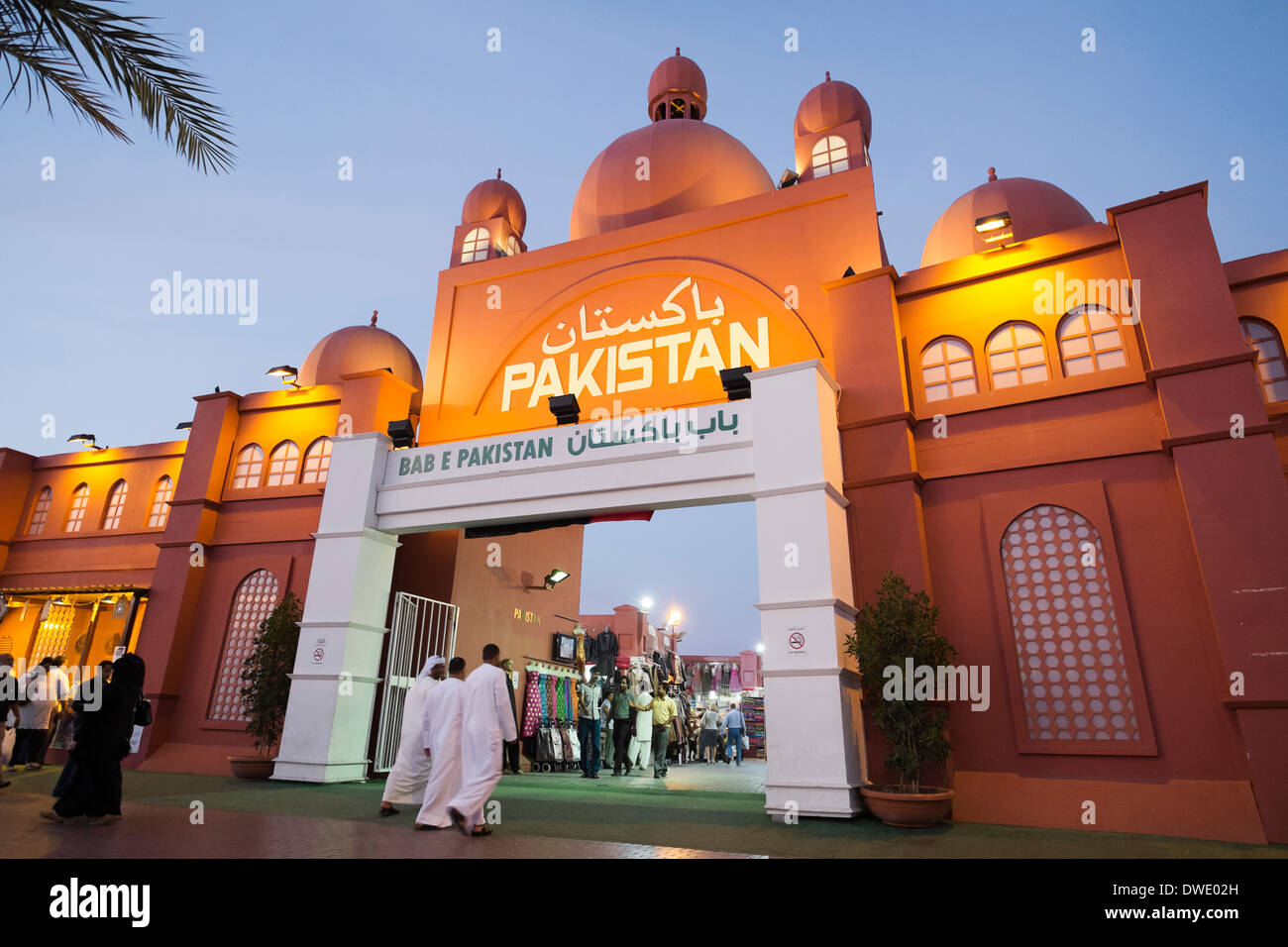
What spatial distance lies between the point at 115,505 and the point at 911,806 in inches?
608

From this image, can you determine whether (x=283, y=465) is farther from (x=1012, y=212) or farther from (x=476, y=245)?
(x=1012, y=212)

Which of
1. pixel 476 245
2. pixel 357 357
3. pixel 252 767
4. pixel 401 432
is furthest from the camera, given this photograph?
pixel 357 357

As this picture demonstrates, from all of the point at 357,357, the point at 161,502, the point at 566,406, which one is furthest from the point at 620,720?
the point at 161,502

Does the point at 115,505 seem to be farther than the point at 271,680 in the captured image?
Yes

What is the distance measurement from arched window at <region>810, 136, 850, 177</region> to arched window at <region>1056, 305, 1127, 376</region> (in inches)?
204

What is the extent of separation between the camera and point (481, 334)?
40.2 feet

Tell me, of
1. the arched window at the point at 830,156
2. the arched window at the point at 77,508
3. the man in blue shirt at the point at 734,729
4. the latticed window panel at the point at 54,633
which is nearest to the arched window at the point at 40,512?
the arched window at the point at 77,508

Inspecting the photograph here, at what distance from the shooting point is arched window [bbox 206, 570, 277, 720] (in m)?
11.1

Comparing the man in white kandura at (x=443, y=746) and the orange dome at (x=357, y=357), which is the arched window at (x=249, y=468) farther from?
the man in white kandura at (x=443, y=746)

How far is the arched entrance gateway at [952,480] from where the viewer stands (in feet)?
21.9

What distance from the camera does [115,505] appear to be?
46.5 feet
